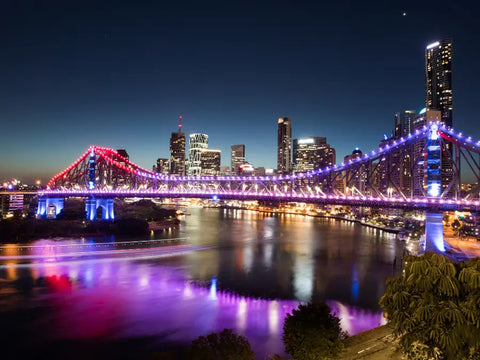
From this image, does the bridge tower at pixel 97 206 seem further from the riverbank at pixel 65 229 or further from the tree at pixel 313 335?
the tree at pixel 313 335

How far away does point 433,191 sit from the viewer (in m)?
32.7

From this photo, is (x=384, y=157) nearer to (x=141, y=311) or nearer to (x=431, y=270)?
(x=141, y=311)

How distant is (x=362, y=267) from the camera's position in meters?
31.5

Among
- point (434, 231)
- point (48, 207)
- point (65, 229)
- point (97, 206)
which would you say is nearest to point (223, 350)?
point (434, 231)

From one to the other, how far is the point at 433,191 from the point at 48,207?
203 feet

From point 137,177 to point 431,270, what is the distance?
6571 centimetres

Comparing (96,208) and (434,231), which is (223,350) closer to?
(434,231)

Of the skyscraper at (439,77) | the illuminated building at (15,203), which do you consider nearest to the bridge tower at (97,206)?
the illuminated building at (15,203)

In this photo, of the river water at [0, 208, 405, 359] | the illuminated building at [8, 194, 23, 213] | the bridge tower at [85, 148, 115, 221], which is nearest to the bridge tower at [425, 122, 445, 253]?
the river water at [0, 208, 405, 359]

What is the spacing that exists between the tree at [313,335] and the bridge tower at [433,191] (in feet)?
77.3

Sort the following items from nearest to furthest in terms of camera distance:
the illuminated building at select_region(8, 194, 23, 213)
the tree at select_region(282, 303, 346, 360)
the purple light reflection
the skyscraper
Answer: the tree at select_region(282, 303, 346, 360) → the purple light reflection → the illuminated building at select_region(8, 194, 23, 213) → the skyscraper

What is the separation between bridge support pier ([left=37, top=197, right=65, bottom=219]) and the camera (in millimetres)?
64688

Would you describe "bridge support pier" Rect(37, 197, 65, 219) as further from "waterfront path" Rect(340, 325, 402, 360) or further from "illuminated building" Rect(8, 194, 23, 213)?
"waterfront path" Rect(340, 325, 402, 360)

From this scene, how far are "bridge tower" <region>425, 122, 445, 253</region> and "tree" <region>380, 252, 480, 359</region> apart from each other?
86.3 ft
